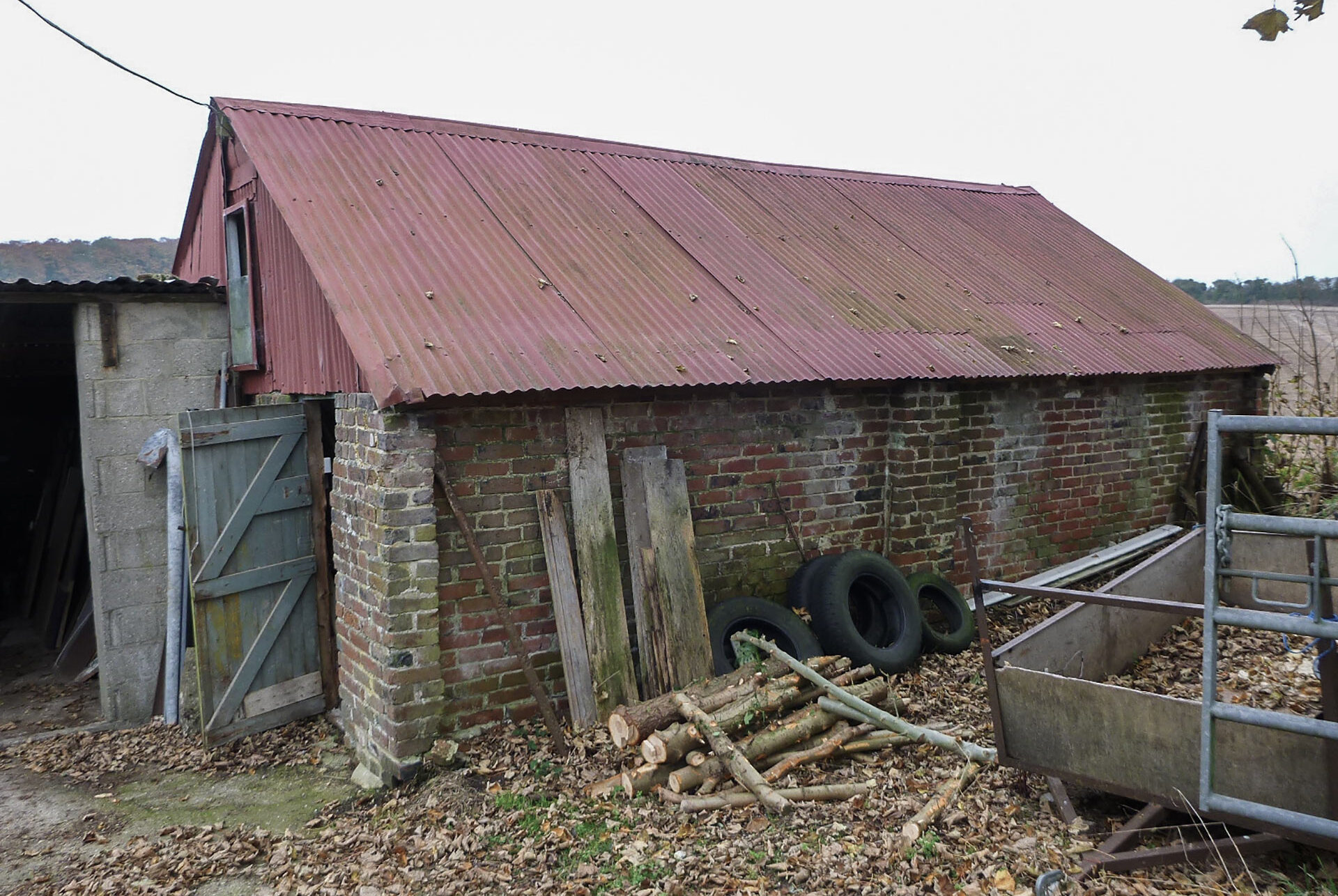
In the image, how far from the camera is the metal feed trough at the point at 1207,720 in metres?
3.43

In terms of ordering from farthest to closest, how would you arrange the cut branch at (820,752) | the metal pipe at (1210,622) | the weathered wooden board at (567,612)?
1. the weathered wooden board at (567,612)
2. the cut branch at (820,752)
3. the metal pipe at (1210,622)

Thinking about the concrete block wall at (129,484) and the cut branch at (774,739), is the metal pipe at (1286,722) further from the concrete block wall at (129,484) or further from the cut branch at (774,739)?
the concrete block wall at (129,484)

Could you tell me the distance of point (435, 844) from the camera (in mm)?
4758

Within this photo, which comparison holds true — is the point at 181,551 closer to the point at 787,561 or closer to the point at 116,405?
the point at 116,405

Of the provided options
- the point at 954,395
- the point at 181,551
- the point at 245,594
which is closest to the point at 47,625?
the point at 181,551

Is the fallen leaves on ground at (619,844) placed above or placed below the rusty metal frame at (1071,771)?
below

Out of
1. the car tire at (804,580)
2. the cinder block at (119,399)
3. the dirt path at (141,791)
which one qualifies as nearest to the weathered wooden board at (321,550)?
the dirt path at (141,791)

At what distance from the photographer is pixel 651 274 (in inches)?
295

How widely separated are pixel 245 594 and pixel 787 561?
3.88 m

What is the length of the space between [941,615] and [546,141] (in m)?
5.68

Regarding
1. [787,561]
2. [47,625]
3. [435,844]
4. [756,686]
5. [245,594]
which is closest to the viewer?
[435,844]

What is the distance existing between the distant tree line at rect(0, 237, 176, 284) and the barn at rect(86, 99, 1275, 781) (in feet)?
39.5

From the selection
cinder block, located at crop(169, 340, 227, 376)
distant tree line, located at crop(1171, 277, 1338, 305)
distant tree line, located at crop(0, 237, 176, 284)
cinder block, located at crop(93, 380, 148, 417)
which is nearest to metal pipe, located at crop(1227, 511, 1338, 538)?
cinder block, located at crop(169, 340, 227, 376)

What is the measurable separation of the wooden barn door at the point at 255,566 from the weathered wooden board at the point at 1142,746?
4.81 metres
